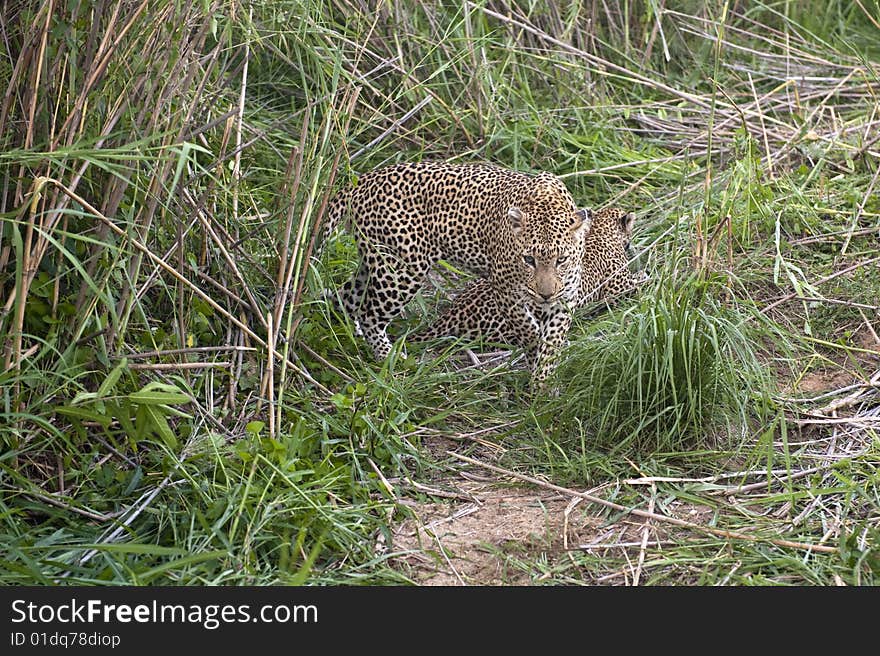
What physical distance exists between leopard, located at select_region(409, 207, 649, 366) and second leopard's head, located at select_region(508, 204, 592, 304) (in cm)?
22

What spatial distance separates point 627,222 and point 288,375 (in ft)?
7.74

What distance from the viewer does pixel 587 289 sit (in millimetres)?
6449

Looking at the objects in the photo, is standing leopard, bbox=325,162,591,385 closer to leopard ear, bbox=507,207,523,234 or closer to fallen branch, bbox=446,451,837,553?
leopard ear, bbox=507,207,523,234

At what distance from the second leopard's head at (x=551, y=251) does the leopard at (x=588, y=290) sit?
0.22 m

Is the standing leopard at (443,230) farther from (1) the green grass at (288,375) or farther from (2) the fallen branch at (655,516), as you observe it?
(2) the fallen branch at (655,516)

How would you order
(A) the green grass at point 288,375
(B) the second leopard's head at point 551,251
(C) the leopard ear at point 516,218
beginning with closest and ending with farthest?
(A) the green grass at point 288,375 → (B) the second leopard's head at point 551,251 → (C) the leopard ear at point 516,218

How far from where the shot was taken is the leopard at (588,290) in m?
6.34

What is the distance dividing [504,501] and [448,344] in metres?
1.78

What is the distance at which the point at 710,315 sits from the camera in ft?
16.8

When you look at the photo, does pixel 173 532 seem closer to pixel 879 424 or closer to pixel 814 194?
pixel 879 424

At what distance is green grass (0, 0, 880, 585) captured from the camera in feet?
13.9

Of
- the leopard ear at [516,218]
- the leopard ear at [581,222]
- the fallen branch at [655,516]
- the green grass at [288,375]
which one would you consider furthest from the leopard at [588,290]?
the fallen branch at [655,516]

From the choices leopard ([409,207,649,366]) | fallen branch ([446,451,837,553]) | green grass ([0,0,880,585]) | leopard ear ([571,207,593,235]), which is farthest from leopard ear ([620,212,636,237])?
fallen branch ([446,451,837,553])

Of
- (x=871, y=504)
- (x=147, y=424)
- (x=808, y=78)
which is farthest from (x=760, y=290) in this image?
(x=147, y=424)
